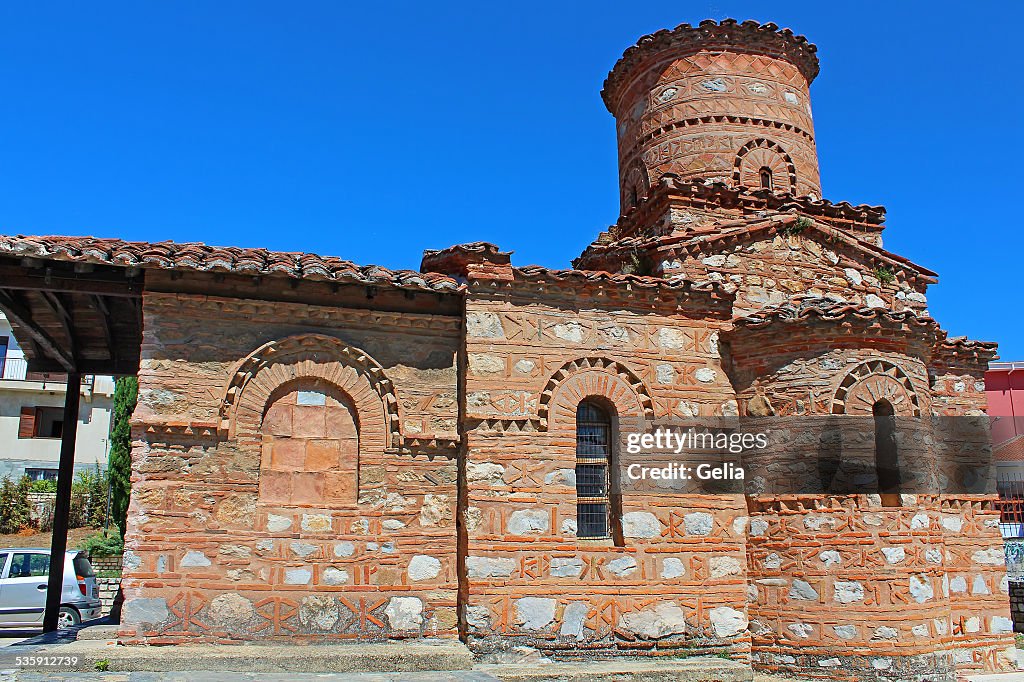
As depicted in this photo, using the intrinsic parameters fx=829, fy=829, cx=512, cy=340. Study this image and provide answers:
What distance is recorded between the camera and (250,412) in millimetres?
7992

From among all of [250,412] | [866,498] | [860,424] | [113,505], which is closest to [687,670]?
[866,498]

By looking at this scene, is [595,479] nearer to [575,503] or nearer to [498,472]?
[575,503]

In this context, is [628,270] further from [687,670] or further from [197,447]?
[197,447]

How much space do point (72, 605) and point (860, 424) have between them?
37.4 ft

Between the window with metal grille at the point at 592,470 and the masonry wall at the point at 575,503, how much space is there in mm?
203

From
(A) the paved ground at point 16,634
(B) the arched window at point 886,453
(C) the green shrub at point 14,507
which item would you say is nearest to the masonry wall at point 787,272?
(B) the arched window at point 886,453

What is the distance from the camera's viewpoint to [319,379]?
831cm

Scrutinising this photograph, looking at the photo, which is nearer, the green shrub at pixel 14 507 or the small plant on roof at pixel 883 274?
the small plant on roof at pixel 883 274

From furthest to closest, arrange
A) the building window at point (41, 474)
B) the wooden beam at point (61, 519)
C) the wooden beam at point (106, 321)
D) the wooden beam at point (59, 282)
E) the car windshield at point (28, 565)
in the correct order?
the building window at point (41, 474)
the car windshield at point (28, 565)
the wooden beam at point (61, 519)
the wooden beam at point (106, 321)
the wooden beam at point (59, 282)

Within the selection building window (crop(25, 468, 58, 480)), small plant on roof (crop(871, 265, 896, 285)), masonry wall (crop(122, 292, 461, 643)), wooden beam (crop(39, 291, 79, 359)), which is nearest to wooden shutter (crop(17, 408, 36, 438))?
building window (crop(25, 468, 58, 480))

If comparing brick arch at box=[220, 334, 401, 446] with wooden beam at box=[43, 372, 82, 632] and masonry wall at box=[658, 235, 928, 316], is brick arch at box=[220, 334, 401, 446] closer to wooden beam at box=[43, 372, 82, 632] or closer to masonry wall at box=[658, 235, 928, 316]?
wooden beam at box=[43, 372, 82, 632]

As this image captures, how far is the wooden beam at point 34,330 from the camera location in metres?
8.51

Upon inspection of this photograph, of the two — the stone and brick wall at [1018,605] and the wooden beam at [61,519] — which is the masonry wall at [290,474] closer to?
the wooden beam at [61,519]

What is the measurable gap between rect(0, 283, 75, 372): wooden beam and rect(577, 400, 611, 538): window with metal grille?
Answer: 598 centimetres
